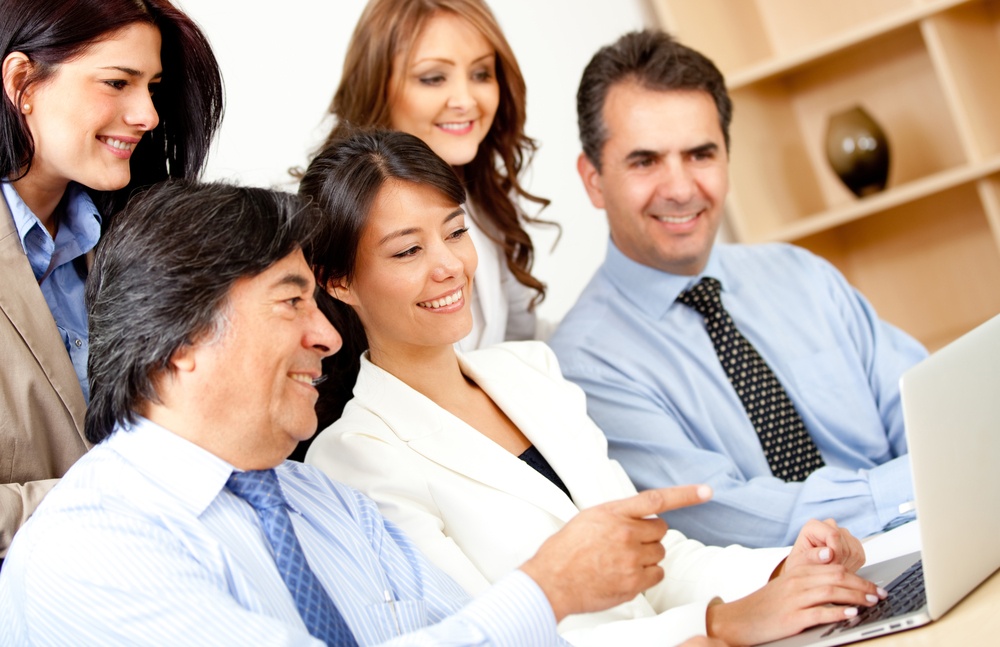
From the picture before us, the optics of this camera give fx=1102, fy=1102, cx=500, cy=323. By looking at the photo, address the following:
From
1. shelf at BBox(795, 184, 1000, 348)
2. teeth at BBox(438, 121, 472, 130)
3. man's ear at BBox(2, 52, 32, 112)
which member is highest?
man's ear at BBox(2, 52, 32, 112)

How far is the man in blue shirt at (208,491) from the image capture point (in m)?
1.12

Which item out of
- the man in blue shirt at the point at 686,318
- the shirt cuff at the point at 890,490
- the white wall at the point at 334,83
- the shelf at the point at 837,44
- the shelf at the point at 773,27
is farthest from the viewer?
the shelf at the point at 773,27

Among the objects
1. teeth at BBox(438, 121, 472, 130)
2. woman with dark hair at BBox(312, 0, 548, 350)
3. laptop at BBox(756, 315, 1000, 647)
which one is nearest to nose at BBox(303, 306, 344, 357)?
laptop at BBox(756, 315, 1000, 647)

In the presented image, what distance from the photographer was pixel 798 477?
2.22m

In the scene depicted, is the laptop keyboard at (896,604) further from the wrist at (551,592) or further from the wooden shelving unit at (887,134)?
the wooden shelving unit at (887,134)

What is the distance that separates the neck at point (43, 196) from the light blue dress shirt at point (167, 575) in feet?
1.78

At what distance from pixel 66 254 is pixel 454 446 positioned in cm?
66

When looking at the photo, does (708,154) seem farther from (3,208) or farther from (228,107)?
(3,208)

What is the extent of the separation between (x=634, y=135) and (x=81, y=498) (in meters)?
1.52

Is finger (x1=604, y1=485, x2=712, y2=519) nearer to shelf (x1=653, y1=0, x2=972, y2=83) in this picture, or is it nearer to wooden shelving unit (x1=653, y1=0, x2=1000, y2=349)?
wooden shelving unit (x1=653, y1=0, x2=1000, y2=349)

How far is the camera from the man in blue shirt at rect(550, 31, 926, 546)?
218cm

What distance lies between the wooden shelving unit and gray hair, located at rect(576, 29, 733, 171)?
109 cm

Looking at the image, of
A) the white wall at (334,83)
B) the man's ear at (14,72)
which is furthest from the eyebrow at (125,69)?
the white wall at (334,83)

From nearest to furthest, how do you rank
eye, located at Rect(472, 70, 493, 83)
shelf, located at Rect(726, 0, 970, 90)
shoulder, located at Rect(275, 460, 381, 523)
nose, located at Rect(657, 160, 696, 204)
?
1. shoulder, located at Rect(275, 460, 381, 523)
2. nose, located at Rect(657, 160, 696, 204)
3. eye, located at Rect(472, 70, 493, 83)
4. shelf, located at Rect(726, 0, 970, 90)
